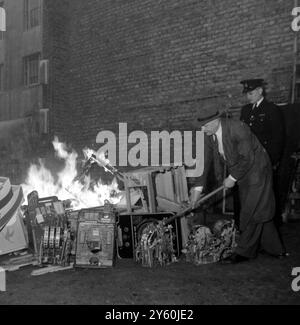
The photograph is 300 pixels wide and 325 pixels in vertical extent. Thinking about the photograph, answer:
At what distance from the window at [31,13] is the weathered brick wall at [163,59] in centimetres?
235

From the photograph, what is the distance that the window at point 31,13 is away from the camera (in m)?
12.1

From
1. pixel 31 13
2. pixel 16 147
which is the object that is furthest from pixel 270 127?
pixel 31 13

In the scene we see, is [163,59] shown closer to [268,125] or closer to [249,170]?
[268,125]

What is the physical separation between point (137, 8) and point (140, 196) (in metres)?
5.60

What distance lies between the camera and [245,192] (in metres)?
4.50

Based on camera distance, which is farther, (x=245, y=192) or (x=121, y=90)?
(x=121, y=90)

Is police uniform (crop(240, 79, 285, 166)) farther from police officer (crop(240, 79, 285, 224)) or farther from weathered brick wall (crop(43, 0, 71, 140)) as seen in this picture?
weathered brick wall (crop(43, 0, 71, 140))

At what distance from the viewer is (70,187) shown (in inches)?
248

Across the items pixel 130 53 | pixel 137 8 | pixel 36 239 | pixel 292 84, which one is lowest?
pixel 36 239

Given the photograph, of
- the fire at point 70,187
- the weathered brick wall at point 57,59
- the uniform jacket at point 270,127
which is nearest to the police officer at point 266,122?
the uniform jacket at point 270,127

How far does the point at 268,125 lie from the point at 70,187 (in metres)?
3.45

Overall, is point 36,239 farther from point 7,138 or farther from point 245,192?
point 7,138
